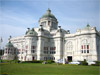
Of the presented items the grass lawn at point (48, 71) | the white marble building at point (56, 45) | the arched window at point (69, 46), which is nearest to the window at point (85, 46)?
the white marble building at point (56, 45)

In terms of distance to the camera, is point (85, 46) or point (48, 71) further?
point (85, 46)

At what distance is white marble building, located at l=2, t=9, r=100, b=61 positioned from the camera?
51.9m

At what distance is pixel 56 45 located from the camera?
62500 mm

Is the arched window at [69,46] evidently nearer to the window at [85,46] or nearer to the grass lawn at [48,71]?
the window at [85,46]

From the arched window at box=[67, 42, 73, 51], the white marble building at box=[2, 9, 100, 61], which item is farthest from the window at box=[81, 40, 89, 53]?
the arched window at box=[67, 42, 73, 51]

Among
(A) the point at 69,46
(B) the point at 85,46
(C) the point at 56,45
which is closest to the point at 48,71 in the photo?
(B) the point at 85,46

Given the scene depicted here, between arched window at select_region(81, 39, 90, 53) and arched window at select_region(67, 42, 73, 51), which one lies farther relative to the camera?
arched window at select_region(67, 42, 73, 51)

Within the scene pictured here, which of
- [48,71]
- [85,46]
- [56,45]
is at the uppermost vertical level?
[56,45]

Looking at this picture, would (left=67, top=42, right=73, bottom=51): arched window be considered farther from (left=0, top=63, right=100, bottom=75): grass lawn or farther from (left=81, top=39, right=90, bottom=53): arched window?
(left=0, top=63, right=100, bottom=75): grass lawn

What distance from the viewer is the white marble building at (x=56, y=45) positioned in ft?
170

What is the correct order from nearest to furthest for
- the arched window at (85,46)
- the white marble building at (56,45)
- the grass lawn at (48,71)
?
the grass lawn at (48,71)
the white marble building at (56,45)
the arched window at (85,46)

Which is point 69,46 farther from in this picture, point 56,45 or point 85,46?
point 85,46

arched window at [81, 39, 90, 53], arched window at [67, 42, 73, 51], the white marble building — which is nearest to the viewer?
the white marble building

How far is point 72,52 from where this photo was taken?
58.3 metres
